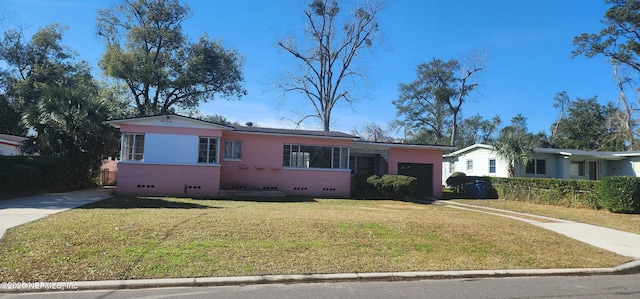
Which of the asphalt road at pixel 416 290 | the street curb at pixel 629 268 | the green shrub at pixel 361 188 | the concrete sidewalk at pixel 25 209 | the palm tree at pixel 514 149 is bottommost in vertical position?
the asphalt road at pixel 416 290

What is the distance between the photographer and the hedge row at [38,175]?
14.8 meters

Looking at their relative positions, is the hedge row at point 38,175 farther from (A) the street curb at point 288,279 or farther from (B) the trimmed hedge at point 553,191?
(B) the trimmed hedge at point 553,191

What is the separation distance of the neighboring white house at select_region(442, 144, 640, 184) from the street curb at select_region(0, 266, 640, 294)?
23.2 metres

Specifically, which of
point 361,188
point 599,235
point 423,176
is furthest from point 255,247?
point 423,176

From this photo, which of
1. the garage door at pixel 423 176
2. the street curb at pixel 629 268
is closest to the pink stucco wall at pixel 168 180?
the garage door at pixel 423 176

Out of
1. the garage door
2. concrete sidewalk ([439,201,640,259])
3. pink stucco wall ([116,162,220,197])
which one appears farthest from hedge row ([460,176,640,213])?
pink stucco wall ([116,162,220,197])

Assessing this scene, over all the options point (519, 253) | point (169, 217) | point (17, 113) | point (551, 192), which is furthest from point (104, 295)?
point (17, 113)

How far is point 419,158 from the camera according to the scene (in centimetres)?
2358

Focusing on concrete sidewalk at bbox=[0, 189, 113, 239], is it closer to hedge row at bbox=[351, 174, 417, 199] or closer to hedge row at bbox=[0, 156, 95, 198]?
hedge row at bbox=[0, 156, 95, 198]

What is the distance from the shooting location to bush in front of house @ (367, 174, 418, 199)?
785 inches

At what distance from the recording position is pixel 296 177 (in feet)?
68.0

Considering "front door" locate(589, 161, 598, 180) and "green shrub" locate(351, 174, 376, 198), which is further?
"front door" locate(589, 161, 598, 180)

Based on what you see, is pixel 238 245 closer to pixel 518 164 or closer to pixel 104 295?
pixel 104 295

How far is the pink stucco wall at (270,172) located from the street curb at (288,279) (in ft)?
47.6
